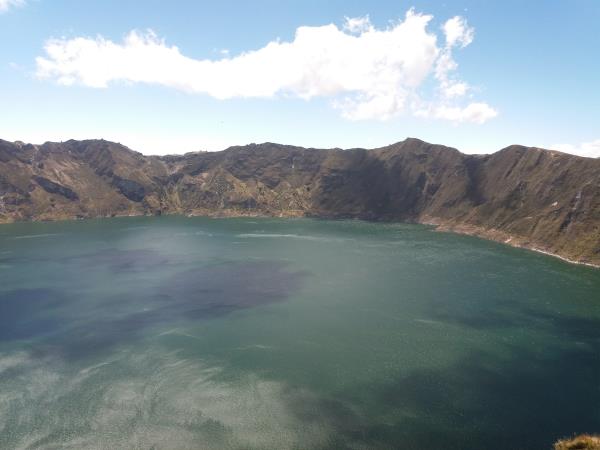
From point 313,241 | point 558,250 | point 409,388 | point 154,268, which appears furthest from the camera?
point 313,241

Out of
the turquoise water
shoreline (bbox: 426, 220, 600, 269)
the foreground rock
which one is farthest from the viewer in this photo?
shoreline (bbox: 426, 220, 600, 269)

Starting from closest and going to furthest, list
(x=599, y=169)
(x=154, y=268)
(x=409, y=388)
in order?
1. (x=409, y=388)
2. (x=154, y=268)
3. (x=599, y=169)

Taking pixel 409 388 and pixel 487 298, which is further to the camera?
pixel 487 298

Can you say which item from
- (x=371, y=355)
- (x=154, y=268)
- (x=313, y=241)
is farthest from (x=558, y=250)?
(x=154, y=268)

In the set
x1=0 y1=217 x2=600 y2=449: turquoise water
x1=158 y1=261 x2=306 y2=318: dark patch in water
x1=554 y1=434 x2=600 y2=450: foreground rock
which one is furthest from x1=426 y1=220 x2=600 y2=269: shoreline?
x1=554 y1=434 x2=600 y2=450: foreground rock

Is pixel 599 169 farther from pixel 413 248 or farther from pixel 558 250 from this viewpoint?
pixel 413 248

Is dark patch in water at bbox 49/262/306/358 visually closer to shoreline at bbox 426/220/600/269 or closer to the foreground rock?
the foreground rock

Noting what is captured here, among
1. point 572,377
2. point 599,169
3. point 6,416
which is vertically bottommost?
point 6,416

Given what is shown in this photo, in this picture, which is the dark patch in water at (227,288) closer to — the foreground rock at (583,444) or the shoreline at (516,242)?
the foreground rock at (583,444)
